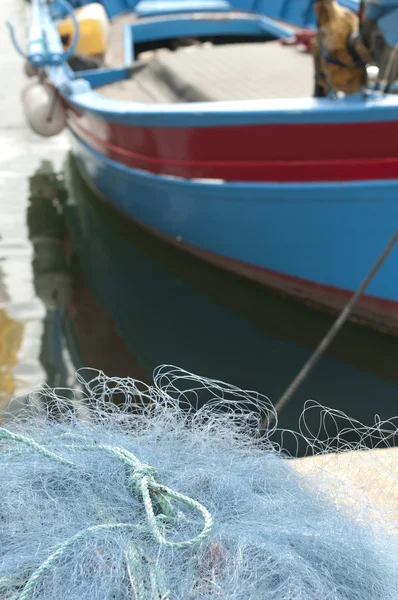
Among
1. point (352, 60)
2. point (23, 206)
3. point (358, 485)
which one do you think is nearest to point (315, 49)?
point (352, 60)

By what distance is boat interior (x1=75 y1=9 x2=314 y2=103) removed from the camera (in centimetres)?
631

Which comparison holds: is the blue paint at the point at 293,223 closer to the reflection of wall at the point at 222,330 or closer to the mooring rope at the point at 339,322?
the reflection of wall at the point at 222,330

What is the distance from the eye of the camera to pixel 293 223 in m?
4.80

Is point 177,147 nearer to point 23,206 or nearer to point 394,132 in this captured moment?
point 394,132

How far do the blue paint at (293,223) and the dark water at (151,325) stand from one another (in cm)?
37

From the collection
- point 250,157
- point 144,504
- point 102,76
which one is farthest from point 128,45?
point 144,504

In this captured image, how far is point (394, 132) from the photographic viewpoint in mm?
4059

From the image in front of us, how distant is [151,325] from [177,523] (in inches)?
150

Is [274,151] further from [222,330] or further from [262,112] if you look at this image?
[222,330]

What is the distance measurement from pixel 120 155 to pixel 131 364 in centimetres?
213

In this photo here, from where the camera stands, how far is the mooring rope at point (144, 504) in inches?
53.7

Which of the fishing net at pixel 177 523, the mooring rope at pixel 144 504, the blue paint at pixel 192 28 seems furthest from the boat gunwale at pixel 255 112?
the blue paint at pixel 192 28

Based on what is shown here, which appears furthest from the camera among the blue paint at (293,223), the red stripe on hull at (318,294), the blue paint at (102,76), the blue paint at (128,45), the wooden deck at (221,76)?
the blue paint at (128,45)

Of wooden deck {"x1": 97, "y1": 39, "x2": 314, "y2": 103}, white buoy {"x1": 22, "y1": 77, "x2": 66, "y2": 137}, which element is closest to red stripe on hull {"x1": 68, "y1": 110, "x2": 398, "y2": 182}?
wooden deck {"x1": 97, "y1": 39, "x2": 314, "y2": 103}
